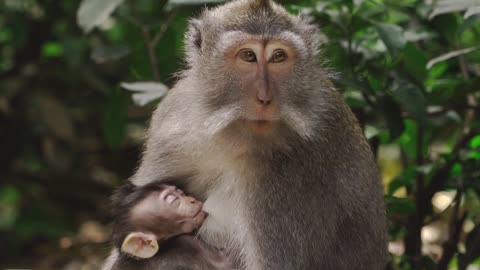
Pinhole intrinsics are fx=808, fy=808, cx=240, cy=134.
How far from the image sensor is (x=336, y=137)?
4.80 metres

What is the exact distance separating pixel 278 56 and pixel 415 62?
1.50 metres

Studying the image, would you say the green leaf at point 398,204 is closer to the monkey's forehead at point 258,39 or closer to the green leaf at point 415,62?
the green leaf at point 415,62

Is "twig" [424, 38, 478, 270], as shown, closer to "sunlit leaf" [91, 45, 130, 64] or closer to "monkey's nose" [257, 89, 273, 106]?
"monkey's nose" [257, 89, 273, 106]

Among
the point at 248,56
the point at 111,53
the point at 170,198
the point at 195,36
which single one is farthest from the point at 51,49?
the point at 248,56

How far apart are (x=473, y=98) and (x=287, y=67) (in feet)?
7.61

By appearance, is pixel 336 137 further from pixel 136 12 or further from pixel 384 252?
pixel 136 12

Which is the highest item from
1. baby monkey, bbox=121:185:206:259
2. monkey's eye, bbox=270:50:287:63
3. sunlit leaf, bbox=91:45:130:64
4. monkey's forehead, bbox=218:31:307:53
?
monkey's forehead, bbox=218:31:307:53

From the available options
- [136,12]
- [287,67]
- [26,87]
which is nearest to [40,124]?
[26,87]

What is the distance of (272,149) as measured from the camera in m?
4.60

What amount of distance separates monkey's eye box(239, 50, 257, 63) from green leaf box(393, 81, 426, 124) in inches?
51.0

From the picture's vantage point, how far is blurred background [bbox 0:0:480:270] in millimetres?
5469

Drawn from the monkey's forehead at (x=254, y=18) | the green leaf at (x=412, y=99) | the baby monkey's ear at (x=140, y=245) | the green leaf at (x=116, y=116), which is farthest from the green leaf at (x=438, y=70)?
the baby monkey's ear at (x=140, y=245)

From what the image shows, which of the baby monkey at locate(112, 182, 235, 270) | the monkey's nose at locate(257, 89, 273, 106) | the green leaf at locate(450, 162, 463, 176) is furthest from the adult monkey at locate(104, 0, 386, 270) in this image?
the green leaf at locate(450, 162, 463, 176)

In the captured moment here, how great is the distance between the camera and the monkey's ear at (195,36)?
15.8 feet
